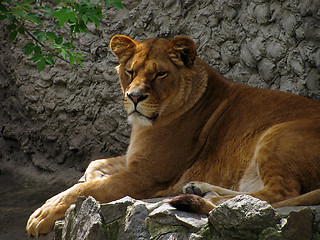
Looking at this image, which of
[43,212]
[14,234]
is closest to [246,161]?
[43,212]

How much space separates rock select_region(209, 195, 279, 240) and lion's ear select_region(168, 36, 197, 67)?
66.5 inches

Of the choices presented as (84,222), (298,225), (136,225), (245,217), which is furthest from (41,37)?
(298,225)

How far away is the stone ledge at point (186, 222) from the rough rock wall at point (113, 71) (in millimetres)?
2442

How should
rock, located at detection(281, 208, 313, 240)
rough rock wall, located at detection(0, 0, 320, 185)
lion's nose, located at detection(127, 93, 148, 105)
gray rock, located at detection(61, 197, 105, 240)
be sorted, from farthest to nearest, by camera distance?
rough rock wall, located at detection(0, 0, 320, 185) < lion's nose, located at detection(127, 93, 148, 105) < gray rock, located at detection(61, 197, 105, 240) < rock, located at detection(281, 208, 313, 240)

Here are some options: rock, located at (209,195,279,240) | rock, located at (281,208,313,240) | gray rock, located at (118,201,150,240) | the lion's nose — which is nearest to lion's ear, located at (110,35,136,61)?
the lion's nose

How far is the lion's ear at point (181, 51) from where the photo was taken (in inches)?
148

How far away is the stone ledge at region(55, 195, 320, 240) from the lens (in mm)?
2311

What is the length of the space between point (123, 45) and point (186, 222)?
6.21 feet

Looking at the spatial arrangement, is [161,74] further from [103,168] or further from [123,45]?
[103,168]

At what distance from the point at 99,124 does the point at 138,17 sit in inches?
56.4

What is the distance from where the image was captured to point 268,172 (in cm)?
305

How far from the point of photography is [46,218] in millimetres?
3262

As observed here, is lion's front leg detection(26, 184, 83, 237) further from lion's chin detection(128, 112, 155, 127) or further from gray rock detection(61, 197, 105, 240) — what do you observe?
lion's chin detection(128, 112, 155, 127)

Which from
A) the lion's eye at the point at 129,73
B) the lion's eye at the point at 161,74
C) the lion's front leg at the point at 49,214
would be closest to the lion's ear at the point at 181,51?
the lion's eye at the point at 161,74
